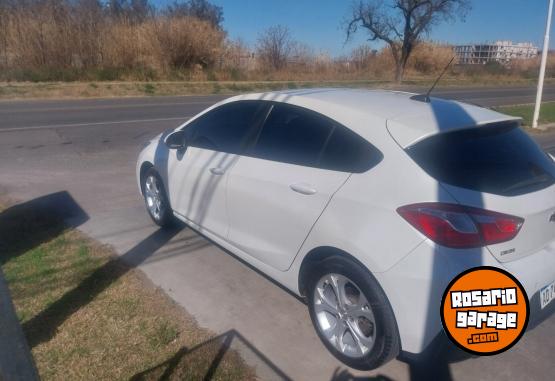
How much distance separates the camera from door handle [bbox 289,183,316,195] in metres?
3.05

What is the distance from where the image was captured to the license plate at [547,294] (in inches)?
105

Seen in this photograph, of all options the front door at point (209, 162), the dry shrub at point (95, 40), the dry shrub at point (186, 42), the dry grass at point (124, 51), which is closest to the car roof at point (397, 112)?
the front door at point (209, 162)

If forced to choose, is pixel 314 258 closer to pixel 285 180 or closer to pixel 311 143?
pixel 285 180

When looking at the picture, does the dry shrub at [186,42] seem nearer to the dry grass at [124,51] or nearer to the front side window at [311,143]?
the dry grass at [124,51]

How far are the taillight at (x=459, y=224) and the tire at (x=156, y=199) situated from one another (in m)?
3.14

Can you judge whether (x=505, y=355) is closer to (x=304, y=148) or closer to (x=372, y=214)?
(x=372, y=214)

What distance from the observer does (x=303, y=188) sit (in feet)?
10.2

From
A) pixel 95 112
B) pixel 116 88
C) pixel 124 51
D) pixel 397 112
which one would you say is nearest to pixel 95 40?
pixel 124 51

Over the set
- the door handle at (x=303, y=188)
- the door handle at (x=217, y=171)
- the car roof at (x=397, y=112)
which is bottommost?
the door handle at (x=217, y=171)

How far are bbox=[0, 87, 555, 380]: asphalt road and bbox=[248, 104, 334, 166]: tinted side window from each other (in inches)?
47.0

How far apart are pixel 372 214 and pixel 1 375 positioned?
Result: 1.98 metres

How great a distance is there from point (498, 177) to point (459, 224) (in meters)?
0.48

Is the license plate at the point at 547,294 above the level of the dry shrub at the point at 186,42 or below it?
below

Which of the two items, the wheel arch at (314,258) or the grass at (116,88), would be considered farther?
the grass at (116,88)
